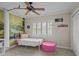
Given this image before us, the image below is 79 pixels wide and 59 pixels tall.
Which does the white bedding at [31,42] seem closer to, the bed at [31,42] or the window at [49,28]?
the bed at [31,42]

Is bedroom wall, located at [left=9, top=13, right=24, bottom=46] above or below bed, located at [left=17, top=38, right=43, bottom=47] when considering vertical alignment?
above

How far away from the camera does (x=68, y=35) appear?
187 inches

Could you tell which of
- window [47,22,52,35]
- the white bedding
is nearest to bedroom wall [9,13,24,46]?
the white bedding

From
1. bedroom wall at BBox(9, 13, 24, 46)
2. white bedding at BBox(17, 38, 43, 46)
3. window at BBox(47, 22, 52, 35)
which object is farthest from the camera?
window at BBox(47, 22, 52, 35)

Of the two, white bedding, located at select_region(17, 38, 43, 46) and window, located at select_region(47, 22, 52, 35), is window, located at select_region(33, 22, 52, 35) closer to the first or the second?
window, located at select_region(47, 22, 52, 35)

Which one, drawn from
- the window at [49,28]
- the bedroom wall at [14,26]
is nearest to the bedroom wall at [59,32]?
the window at [49,28]

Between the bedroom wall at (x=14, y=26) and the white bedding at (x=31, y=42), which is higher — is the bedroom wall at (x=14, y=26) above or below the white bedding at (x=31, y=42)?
above

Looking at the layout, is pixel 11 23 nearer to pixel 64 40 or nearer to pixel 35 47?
pixel 35 47

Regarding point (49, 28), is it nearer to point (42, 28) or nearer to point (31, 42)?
point (42, 28)

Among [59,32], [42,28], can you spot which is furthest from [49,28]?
[59,32]

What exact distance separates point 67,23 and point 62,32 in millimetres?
586

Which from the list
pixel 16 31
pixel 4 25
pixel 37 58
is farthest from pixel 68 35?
pixel 37 58

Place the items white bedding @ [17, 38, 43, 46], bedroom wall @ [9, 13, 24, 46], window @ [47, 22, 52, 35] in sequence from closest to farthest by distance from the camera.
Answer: white bedding @ [17, 38, 43, 46], bedroom wall @ [9, 13, 24, 46], window @ [47, 22, 52, 35]

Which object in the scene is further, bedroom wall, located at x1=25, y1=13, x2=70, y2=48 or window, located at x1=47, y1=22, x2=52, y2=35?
window, located at x1=47, y1=22, x2=52, y2=35
